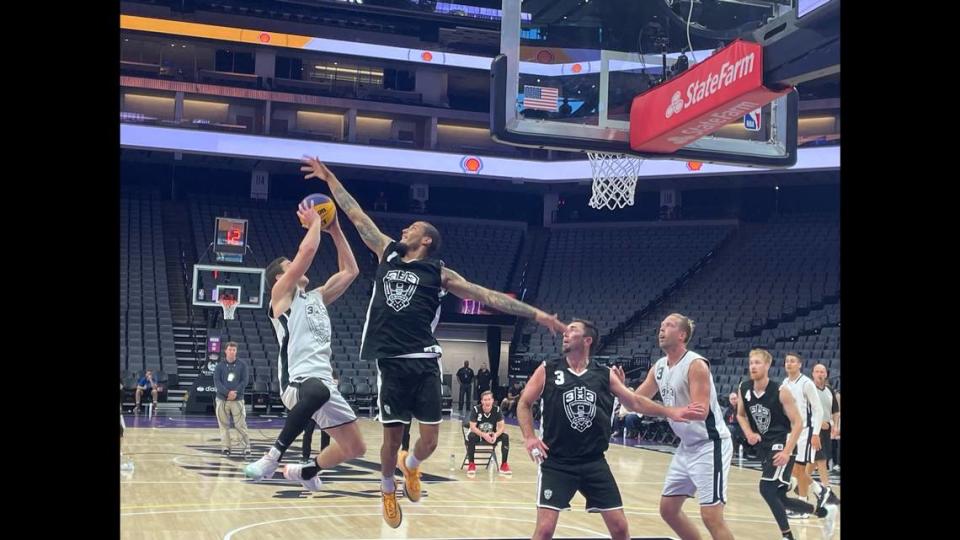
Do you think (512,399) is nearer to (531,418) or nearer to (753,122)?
(753,122)

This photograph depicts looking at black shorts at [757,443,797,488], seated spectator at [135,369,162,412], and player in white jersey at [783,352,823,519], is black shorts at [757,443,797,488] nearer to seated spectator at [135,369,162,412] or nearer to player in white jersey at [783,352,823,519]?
player in white jersey at [783,352,823,519]

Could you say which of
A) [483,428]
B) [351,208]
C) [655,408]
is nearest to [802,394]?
[655,408]

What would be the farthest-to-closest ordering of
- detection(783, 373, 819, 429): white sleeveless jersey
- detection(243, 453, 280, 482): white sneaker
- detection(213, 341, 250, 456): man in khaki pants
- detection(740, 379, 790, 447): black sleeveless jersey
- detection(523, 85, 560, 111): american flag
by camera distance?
detection(213, 341, 250, 456): man in khaki pants < detection(783, 373, 819, 429): white sleeveless jersey < detection(740, 379, 790, 447): black sleeveless jersey < detection(523, 85, 560, 111): american flag < detection(243, 453, 280, 482): white sneaker

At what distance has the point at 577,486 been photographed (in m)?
6.65

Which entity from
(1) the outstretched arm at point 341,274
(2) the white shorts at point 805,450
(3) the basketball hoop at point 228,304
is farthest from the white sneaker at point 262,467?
(3) the basketball hoop at point 228,304

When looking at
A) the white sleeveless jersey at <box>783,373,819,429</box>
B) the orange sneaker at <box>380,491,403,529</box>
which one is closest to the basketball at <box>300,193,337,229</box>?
the orange sneaker at <box>380,491,403,529</box>

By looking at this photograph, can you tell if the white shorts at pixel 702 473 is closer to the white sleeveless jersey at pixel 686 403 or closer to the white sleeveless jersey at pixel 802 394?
the white sleeveless jersey at pixel 686 403

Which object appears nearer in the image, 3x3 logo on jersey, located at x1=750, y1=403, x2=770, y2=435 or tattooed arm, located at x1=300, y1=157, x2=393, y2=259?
tattooed arm, located at x1=300, y1=157, x2=393, y2=259

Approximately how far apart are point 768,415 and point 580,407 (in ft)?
9.38

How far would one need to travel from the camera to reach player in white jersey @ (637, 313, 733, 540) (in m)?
6.98

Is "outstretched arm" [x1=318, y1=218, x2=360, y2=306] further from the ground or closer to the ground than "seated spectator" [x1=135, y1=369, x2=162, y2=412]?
further from the ground

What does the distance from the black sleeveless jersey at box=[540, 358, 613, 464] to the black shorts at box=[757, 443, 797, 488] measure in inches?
99.2

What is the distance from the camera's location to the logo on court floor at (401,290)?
7.06m

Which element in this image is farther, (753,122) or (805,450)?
(805,450)
